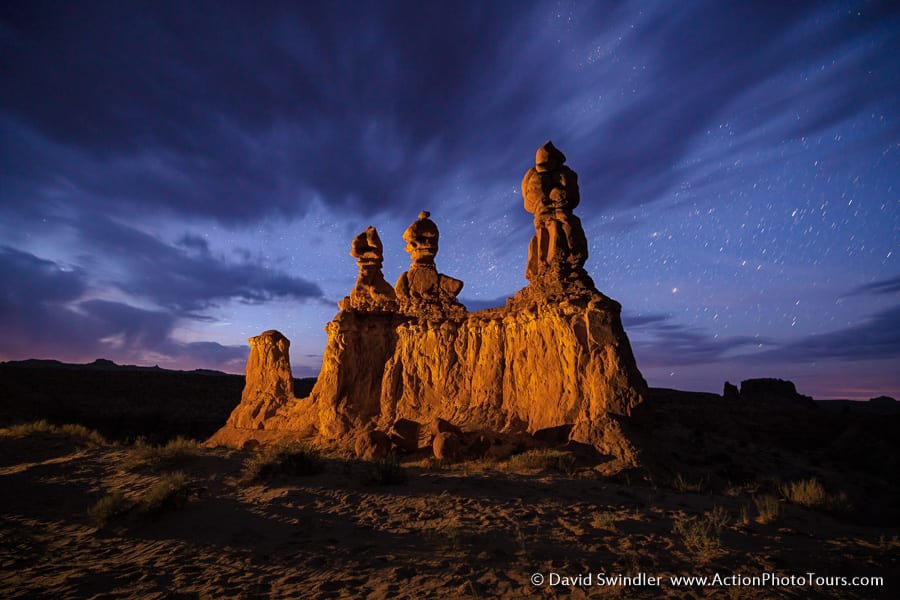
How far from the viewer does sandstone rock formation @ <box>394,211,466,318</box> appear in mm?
22203

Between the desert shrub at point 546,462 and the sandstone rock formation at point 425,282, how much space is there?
9.61m

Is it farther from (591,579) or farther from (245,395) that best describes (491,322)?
(245,395)

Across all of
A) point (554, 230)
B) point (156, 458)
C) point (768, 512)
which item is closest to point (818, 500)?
point (768, 512)

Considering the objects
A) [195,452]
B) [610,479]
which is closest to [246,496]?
[195,452]

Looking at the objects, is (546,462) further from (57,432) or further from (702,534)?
(57,432)

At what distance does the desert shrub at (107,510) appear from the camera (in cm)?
833

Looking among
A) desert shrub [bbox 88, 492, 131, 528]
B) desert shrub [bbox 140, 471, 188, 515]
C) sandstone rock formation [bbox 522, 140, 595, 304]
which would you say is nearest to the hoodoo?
sandstone rock formation [bbox 522, 140, 595, 304]

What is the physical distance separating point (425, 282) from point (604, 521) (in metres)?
17.2

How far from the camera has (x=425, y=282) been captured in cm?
2327

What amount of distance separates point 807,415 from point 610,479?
101ft

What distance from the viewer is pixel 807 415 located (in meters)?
32.2

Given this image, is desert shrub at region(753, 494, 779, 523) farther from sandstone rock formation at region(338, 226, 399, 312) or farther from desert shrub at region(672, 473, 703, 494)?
sandstone rock formation at region(338, 226, 399, 312)

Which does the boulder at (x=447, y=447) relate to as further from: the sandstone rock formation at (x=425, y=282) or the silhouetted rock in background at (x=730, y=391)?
the silhouetted rock in background at (x=730, y=391)

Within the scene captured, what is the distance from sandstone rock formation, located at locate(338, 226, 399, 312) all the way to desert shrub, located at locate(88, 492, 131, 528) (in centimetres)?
1583
